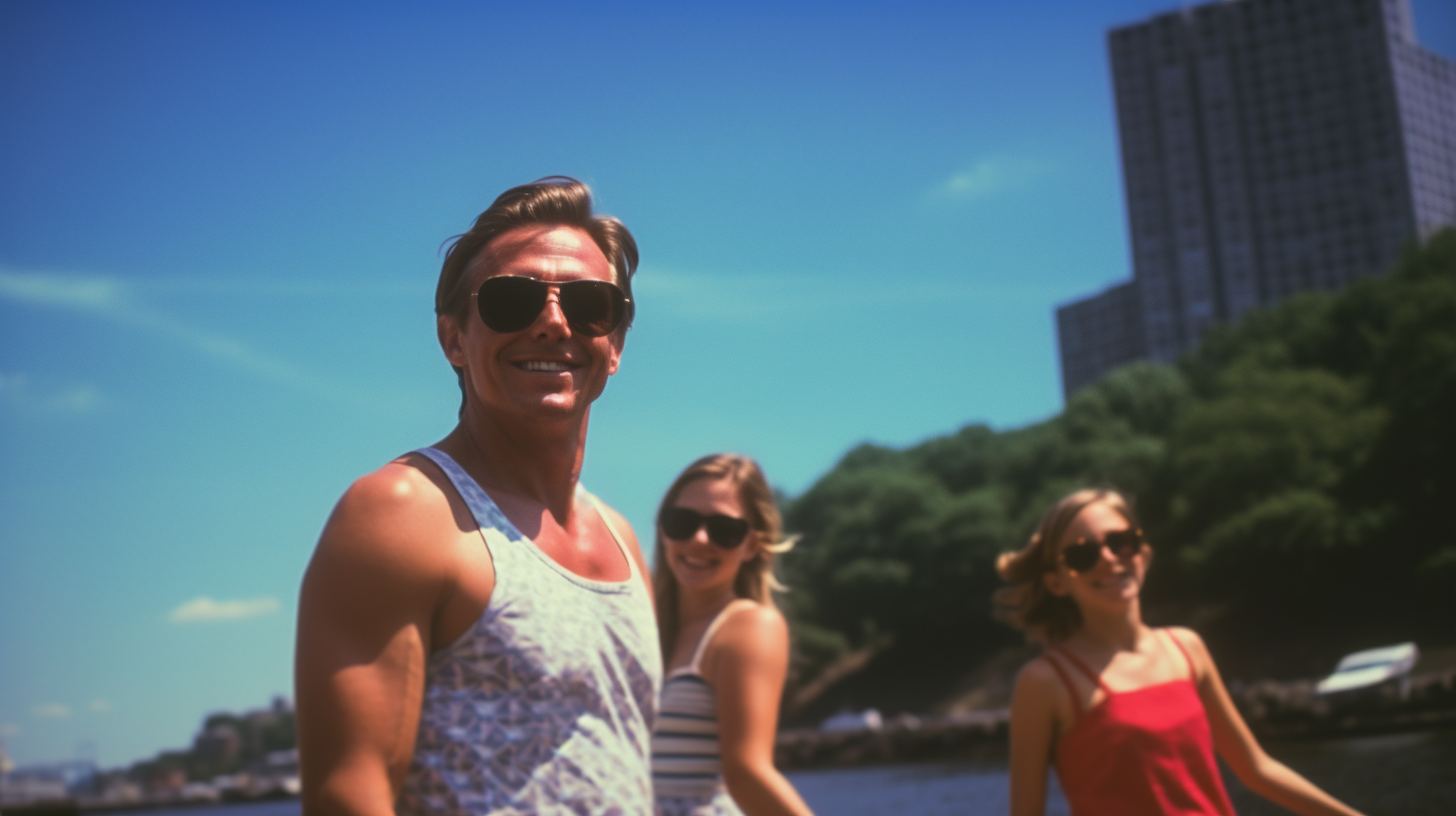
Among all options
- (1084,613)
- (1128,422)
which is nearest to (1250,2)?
(1128,422)

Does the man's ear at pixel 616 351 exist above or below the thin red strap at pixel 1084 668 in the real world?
above

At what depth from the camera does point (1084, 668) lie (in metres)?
4.61

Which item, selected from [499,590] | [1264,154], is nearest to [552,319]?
[499,590]

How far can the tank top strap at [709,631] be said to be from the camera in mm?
4223

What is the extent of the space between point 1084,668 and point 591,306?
297 centimetres

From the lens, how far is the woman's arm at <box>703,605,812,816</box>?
3725 millimetres

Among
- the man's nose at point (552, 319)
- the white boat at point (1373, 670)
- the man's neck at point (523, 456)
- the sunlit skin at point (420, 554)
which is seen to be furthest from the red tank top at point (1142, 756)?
the white boat at point (1373, 670)

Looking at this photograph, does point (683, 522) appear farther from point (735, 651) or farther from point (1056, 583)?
point (1056, 583)

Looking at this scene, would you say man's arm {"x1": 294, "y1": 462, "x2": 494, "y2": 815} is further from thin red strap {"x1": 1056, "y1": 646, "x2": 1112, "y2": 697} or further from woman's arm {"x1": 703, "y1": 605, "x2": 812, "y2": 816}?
thin red strap {"x1": 1056, "y1": 646, "x2": 1112, "y2": 697}

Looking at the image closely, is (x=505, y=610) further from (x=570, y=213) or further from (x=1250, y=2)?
(x=1250, y=2)

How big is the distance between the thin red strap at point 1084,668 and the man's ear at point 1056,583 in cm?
31

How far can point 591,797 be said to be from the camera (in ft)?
6.75

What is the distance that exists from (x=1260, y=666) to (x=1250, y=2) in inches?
4499

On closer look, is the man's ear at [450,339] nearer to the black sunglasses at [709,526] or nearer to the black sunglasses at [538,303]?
the black sunglasses at [538,303]
